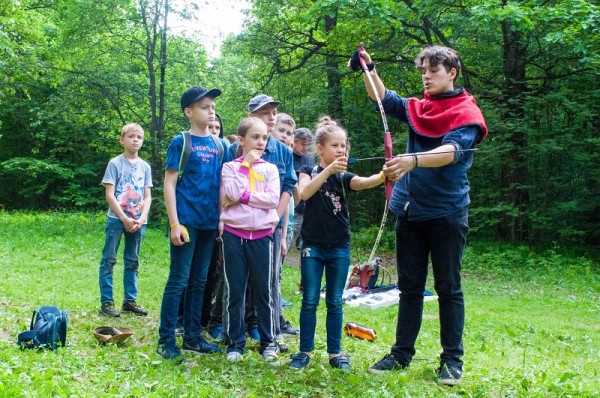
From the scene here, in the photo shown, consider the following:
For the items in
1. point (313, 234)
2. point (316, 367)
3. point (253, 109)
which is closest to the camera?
point (316, 367)

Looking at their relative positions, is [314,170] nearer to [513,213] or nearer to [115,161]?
[115,161]

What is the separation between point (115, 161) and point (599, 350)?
4736 millimetres

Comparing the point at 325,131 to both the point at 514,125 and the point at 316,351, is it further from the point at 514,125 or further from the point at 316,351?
the point at 514,125

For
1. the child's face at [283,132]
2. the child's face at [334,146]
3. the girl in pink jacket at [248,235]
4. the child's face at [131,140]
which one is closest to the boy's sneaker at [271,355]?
the girl in pink jacket at [248,235]

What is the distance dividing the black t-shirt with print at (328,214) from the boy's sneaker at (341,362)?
2.44 ft

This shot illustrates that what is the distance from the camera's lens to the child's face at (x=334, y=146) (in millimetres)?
3928

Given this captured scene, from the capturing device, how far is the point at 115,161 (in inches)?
222

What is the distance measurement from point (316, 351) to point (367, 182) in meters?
1.34

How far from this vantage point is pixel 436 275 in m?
3.61

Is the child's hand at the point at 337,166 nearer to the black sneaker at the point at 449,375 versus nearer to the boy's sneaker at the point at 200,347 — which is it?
the black sneaker at the point at 449,375

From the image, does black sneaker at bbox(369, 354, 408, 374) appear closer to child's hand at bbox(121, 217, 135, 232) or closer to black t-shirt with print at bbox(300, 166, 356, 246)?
black t-shirt with print at bbox(300, 166, 356, 246)

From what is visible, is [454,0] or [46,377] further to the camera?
[454,0]

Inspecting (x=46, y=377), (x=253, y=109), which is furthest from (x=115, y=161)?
(x=46, y=377)

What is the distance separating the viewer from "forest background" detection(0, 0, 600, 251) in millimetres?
11602
